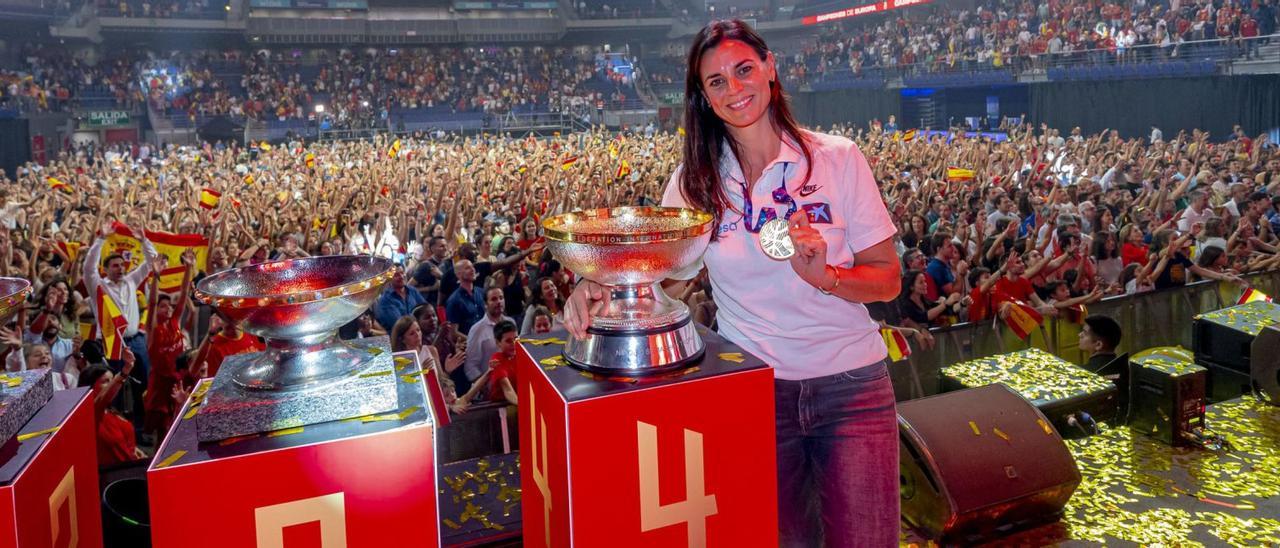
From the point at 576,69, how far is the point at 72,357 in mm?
28291

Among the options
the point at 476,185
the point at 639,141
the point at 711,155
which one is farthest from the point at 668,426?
the point at 639,141

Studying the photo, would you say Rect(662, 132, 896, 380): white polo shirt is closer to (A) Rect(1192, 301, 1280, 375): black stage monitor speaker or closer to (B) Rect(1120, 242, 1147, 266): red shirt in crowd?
(A) Rect(1192, 301, 1280, 375): black stage monitor speaker

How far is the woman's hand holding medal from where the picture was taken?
55.8 inches

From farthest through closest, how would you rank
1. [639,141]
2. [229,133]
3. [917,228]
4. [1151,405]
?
[229,133], [639,141], [917,228], [1151,405]

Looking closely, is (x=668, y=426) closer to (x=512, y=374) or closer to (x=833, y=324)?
(x=833, y=324)

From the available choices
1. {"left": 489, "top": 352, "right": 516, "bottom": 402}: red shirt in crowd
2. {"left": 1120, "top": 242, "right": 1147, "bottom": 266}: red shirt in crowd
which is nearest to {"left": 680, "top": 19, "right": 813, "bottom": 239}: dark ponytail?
{"left": 489, "top": 352, "right": 516, "bottom": 402}: red shirt in crowd

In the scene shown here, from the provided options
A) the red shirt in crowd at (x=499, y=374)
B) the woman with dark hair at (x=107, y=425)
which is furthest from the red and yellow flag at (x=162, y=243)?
the red shirt in crowd at (x=499, y=374)

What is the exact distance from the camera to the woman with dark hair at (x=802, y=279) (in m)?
1.61

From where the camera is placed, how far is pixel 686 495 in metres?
1.46

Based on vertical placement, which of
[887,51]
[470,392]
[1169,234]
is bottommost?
[470,392]

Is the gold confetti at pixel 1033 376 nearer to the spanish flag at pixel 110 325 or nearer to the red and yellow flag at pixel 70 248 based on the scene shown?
the spanish flag at pixel 110 325

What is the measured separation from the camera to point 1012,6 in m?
21.8

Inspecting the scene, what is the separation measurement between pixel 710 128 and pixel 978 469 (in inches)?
65.2

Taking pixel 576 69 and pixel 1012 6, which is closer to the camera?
pixel 1012 6
